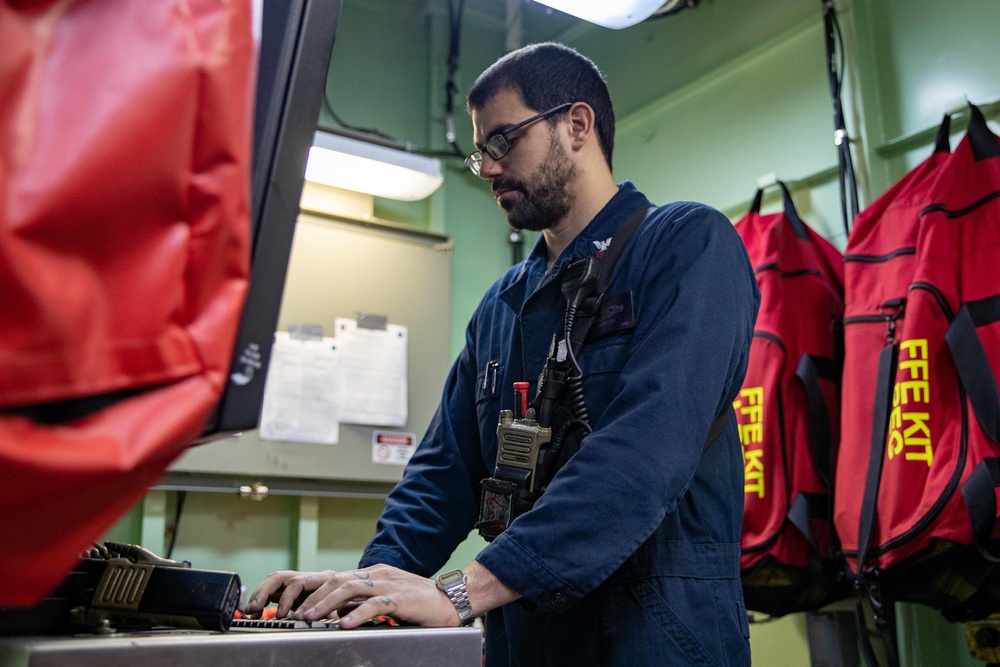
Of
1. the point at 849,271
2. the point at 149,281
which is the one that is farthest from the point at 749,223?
the point at 149,281

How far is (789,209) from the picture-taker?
101 inches

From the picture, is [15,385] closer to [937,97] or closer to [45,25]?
[45,25]

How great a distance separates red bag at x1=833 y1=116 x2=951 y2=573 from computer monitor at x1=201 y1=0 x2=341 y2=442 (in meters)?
1.79

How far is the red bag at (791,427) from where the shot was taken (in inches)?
87.0

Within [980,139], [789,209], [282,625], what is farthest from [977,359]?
[282,625]

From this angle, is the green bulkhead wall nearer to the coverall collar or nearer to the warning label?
the warning label

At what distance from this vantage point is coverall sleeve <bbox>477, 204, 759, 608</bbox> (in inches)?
43.3

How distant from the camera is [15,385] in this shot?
0.36m

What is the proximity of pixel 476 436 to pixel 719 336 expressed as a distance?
0.57 meters

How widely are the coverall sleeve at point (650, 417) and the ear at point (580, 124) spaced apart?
0.95 ft

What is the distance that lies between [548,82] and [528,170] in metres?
0.19

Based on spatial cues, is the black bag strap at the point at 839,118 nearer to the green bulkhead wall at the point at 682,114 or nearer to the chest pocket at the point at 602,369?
the green bulkhead wall at the point at 682,114

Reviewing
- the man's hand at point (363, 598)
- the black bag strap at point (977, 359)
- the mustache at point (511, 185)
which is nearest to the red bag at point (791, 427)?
the black bag strap at point (977, 359)

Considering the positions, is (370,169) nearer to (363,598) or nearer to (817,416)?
(817,416)
